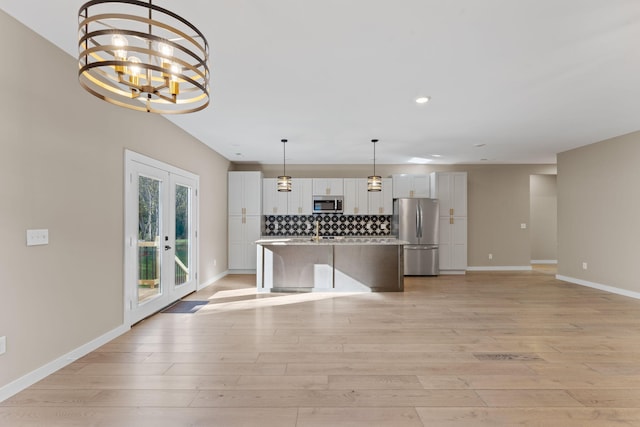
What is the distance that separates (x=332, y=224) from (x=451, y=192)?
A: 9.65 ft

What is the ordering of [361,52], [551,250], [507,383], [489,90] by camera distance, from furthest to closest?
1. [551,250]
2. [489,90]
3. [361,52]
4. [507,383]

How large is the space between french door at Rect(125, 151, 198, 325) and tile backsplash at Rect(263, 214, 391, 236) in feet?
8.70

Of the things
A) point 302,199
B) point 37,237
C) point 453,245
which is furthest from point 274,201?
point 37,237

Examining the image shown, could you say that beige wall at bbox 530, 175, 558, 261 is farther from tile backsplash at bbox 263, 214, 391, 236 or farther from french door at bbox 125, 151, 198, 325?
french door at bbox 125, 151, 198, 325

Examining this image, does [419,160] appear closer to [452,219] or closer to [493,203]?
[452,219]

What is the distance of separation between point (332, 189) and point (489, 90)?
4.63 meters

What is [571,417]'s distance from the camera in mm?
2139

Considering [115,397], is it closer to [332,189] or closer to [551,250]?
[332,189]

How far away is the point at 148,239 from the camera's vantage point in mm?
4250

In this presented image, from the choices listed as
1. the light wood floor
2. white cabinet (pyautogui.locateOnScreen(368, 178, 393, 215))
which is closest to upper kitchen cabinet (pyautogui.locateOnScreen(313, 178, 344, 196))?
white cabinet (pyautogui.locateOnScreen(368, 178, 393, 215))

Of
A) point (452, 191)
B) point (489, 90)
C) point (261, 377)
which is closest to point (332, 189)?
point (452, 191)

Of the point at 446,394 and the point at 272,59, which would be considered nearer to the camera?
the point at 446,394

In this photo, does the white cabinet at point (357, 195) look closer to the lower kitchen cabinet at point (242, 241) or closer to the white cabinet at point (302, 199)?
the white cabinet at point (302, 199)

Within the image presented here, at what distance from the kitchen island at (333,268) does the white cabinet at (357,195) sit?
2134 millimetres
